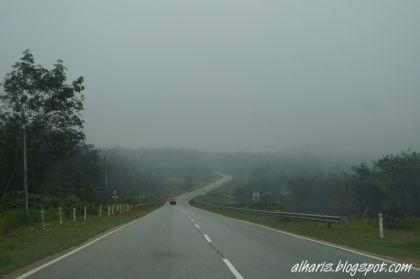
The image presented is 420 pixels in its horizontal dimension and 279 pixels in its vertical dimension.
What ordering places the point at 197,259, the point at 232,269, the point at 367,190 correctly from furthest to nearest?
the point at 367,190, the point at 197,259, the point at 232,269

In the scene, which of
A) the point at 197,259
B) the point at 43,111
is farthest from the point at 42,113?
the point at 197,259

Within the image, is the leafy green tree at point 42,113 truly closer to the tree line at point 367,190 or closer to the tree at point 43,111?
the tree at point 43,111

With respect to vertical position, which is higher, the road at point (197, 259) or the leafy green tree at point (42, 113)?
the leafy green tree at point (42, 113)

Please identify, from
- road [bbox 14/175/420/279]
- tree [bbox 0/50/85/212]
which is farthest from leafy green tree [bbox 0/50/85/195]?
road [bbox 14/175/420/279]

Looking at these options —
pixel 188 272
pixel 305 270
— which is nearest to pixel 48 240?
pixel 188 272

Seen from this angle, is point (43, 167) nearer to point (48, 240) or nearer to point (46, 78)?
point (46, 78)

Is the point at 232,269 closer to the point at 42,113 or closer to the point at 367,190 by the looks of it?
the point at 42,113

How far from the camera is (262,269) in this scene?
42.9ft

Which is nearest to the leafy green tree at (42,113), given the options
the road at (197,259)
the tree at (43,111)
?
the tree at (43,111)

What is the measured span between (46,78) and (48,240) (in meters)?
25.4

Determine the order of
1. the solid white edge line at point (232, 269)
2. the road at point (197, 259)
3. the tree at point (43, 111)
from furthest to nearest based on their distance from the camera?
the tree at point (43, 111), the road at point (197, 259), the solid white edge line at point (232, 269)

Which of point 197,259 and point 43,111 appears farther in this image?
point 43,111

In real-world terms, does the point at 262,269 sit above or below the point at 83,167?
below

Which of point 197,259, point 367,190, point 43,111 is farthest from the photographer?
point 367,190
